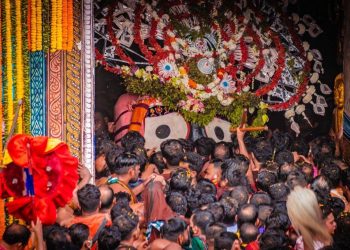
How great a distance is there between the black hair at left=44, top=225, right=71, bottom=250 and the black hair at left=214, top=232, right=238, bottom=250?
1217 millimetres

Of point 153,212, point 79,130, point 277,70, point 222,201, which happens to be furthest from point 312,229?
point 277,70

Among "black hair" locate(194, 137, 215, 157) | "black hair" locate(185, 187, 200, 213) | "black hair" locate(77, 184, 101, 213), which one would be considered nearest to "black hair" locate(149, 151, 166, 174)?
"black hair" locate(194, 137, 215, 157)

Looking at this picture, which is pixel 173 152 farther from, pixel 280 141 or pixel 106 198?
pixel 280 141

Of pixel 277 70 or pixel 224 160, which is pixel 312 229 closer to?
pixel 224 160

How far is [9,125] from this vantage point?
7160mm

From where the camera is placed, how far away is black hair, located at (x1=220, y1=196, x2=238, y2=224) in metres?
6.85

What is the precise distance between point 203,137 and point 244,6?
1782mm

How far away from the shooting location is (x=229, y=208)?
6871mm

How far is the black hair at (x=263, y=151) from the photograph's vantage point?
8.48 meters

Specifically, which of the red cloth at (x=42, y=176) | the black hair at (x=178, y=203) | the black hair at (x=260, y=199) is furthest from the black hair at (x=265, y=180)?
the red cloth at (x=42, y=176)

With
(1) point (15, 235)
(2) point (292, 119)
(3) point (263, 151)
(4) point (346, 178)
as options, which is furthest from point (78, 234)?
(2) point (292, 119)

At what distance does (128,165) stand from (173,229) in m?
1.40

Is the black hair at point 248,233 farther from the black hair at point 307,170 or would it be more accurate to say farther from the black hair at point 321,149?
the black hair at point 321,149

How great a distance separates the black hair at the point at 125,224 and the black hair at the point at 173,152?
1.69 m
